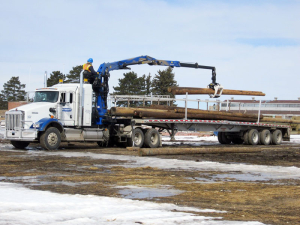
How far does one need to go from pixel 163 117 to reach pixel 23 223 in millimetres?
16077

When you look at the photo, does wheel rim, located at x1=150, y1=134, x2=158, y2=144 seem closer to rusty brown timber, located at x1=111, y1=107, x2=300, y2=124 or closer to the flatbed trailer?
the flatbed trailer

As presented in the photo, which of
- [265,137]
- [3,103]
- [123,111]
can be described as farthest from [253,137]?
[3,103]

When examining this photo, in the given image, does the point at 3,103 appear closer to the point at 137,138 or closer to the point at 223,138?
the point at 223,138

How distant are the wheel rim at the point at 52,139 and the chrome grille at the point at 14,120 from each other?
117 centimetres

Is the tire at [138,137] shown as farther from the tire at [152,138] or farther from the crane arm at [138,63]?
the crane arm at [138,63]

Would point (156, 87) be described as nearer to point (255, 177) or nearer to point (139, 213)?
point (255, 177)

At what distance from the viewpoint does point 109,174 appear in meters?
10.9

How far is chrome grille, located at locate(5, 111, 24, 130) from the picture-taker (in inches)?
709

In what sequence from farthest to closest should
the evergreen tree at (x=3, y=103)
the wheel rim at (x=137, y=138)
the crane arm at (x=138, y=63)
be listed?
the evergreen tree at (x=3, y=103)
the crane arm at (x=138, y=63)
the wheel rim at (x=137, y=138)

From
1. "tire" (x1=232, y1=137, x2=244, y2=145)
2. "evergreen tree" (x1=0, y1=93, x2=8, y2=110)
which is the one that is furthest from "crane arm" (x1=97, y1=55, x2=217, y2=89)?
"evergreen tree" (x1=0, y1=93, x2=8, y2=110)

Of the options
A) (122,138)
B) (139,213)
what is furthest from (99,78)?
(139,213)

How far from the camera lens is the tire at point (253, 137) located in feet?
86.3

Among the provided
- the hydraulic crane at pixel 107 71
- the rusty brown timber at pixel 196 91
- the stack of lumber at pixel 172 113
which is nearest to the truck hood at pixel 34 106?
the hydraulic crane at pixel 107 71

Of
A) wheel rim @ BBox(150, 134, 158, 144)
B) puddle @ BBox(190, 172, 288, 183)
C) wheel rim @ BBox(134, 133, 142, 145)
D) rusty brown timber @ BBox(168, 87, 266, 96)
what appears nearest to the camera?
puddle @ BBox(190, 172, 288, 183)
